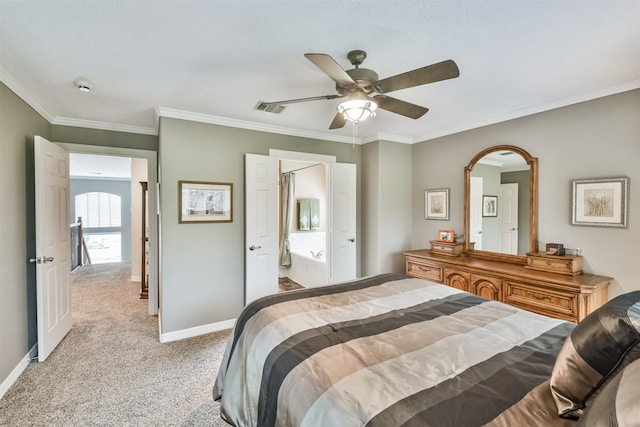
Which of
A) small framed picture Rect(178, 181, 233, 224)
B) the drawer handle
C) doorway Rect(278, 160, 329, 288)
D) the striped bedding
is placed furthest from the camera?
doorway Rect(278, 160, 329, 288)

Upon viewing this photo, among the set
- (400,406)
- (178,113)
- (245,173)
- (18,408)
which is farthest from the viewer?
(245,173)

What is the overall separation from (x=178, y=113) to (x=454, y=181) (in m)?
3.48

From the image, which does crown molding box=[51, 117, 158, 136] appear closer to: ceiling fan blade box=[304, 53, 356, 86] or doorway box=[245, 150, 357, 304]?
doorway box=[245, 150, 357, 304]

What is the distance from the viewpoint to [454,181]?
386cm

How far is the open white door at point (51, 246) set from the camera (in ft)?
8.61

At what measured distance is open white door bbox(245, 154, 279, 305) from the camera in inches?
139

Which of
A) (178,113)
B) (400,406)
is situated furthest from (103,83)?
(400,406)

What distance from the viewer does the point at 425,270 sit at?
3658 mm

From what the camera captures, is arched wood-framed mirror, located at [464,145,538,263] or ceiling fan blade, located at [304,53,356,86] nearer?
ceiling fan blade, located at [304,53,356,86]

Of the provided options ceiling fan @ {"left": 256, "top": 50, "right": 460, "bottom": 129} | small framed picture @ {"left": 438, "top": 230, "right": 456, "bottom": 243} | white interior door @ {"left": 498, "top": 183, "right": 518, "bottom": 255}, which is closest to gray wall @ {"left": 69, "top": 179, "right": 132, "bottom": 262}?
small framed picture @ {"left": 438, "top": 230, "right": 456, "bottom": 243}

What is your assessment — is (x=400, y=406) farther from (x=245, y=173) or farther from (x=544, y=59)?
(x=245, y=173)

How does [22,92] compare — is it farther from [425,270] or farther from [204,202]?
[425,270]

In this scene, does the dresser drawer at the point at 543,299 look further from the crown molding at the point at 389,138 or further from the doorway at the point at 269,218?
the crown molding at the point at 389,138

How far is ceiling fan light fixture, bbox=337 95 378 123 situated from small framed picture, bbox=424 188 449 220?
92.7 inches
